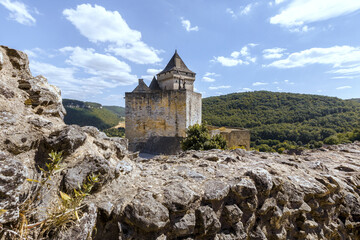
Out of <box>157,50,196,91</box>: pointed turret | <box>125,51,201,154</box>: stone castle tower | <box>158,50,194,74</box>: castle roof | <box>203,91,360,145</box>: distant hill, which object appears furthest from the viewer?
<box>203,91,360,145</box>: distant hill

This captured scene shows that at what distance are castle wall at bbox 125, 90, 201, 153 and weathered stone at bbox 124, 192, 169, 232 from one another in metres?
10.4

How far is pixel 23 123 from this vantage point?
1375 millimetres

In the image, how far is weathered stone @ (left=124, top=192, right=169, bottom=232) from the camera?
137 cm

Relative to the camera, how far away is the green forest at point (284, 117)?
30.1 m

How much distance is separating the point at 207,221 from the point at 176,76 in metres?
14.9

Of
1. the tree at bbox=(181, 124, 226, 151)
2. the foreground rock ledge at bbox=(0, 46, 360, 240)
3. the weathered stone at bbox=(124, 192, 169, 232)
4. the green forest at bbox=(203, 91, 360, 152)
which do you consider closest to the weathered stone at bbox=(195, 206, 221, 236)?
the foreground rock ledge at bbox=(0, 46, 360, 240)

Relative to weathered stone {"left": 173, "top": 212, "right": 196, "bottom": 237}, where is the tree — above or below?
below

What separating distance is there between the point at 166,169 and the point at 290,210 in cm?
157

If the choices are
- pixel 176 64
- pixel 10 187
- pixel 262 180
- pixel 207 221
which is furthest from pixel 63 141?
pixel 176 64

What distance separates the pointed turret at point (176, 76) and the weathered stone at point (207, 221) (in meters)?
14.5

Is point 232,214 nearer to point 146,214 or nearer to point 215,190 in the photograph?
point 215,190

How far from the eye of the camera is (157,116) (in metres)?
12.6

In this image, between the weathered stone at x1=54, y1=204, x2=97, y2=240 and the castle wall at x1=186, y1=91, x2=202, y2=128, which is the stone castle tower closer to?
the castle wall at x1=186, y1=91, x2=202, y2=128

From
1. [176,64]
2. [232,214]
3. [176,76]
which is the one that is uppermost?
[176,64]
